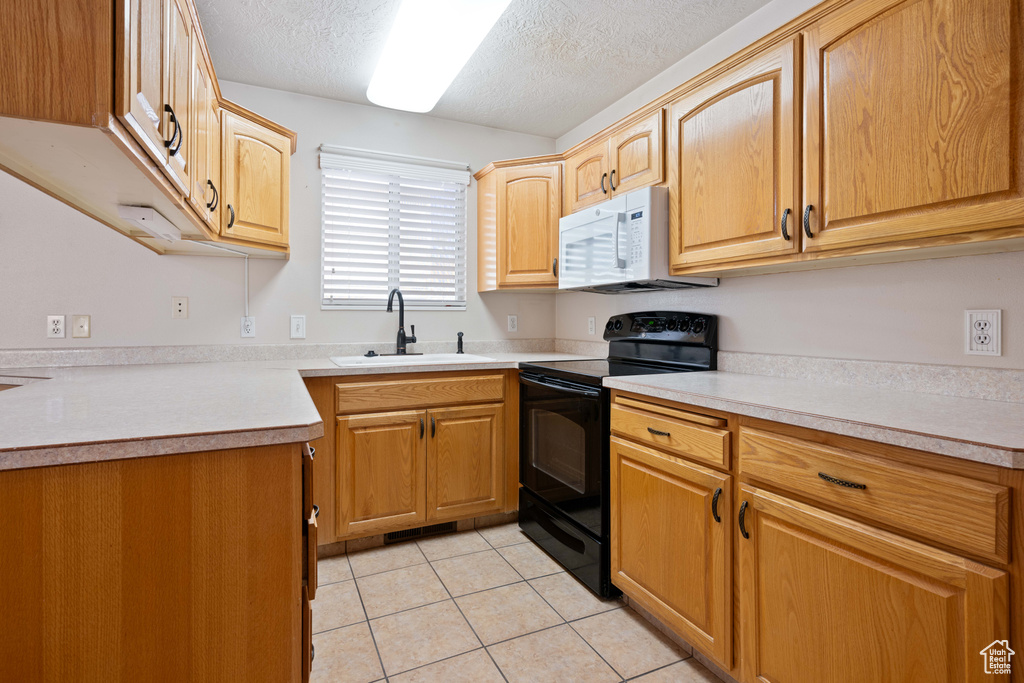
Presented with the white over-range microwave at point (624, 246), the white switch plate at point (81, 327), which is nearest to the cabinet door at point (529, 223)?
the white over-range microwave at point (624, 246)

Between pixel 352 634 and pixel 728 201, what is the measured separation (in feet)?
6.87

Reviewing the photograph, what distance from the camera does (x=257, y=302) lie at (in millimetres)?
2674

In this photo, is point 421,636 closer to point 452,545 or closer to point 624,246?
point 452,545

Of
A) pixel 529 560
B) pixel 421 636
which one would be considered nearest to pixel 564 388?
pixel 529 560

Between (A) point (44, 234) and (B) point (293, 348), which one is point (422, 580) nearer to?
(B) point (293, 348)

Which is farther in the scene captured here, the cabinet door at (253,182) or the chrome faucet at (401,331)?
the chrome faucet at (401,331)

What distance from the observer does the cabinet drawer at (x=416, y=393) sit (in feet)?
7.61

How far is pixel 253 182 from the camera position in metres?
2.29

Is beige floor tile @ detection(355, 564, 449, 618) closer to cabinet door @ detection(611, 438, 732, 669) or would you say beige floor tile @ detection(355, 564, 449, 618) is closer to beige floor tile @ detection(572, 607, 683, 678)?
beige floor tile @ detection(572, 607, 683, 678)

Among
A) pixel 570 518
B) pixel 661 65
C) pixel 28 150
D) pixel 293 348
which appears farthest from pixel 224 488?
pixel 661 65

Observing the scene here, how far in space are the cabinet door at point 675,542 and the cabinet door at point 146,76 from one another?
5.51 ft

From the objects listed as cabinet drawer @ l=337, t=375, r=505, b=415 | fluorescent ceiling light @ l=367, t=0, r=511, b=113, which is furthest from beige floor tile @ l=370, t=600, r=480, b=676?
fluorescent ceiling light @ l=367, t=0, r=511, b=113

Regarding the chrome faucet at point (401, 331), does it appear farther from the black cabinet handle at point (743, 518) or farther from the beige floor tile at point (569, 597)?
the black cabinet handle at point (743, 518)

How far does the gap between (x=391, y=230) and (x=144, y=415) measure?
2131 mm
